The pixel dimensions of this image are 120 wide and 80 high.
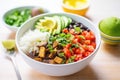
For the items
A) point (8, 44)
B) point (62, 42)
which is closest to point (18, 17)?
point (8, 44)

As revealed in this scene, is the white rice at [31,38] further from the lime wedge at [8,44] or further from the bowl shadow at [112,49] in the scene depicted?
the bowl shadow at [112,49]

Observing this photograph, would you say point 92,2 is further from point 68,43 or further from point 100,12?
point 68,43

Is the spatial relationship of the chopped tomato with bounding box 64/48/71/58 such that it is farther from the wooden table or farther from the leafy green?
the leafy green

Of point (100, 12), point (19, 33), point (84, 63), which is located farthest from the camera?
point (100, 12)

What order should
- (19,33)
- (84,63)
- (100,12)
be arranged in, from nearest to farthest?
(84,63), (19,33), (100,12)

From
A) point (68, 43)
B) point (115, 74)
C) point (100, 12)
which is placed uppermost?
point (100, 12)

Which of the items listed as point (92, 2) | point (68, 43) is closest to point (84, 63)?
point (68, 43)

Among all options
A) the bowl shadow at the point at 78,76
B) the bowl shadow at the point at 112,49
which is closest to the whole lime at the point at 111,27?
the bowl shadow at the point at 112,49
